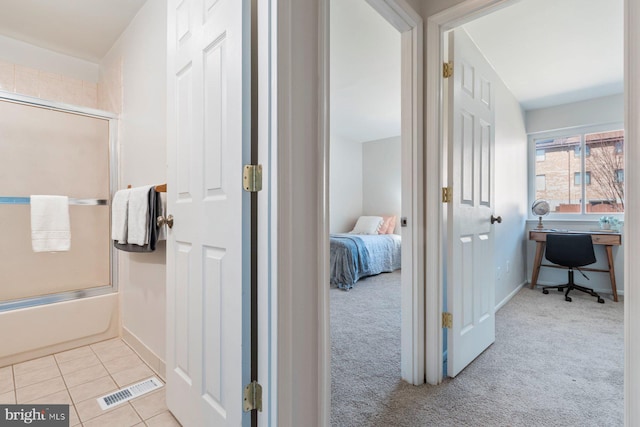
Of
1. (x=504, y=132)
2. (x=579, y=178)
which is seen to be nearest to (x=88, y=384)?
(x=504, y=132)

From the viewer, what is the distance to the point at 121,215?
73.7 inches

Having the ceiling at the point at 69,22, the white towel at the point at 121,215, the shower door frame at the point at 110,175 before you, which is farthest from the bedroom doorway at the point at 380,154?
the shower door frame at the point at 110,175

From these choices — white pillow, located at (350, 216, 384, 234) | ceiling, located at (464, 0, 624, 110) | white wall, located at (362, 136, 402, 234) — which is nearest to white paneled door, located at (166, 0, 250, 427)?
ceiling, located at (464, 0, 624, 110)

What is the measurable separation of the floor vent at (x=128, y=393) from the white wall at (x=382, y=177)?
191 inches

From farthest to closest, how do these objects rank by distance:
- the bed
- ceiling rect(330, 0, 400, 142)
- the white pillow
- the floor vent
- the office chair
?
the white pillow
the bed
the office chair
ceiling rect(330, 0, 400, 142)
the floor vent

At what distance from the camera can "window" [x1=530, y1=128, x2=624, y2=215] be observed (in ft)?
12.2

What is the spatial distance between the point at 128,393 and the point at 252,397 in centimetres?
108

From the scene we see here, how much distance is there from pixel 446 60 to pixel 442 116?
0.35m

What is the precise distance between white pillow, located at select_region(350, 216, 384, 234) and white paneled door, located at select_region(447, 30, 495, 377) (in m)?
3.35

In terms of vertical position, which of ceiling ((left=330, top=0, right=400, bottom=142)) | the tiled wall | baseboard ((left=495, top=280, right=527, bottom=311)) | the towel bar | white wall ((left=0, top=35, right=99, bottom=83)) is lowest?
baseboard ((left=495, top=280, right=527, bottom=311))

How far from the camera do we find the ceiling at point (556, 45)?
7.00 feet

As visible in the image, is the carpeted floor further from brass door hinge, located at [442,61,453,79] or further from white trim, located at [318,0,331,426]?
brass door hinge, located at [442,61,453,79]

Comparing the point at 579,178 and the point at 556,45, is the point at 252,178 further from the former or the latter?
the point at 579,178

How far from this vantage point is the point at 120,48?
2391 mm
